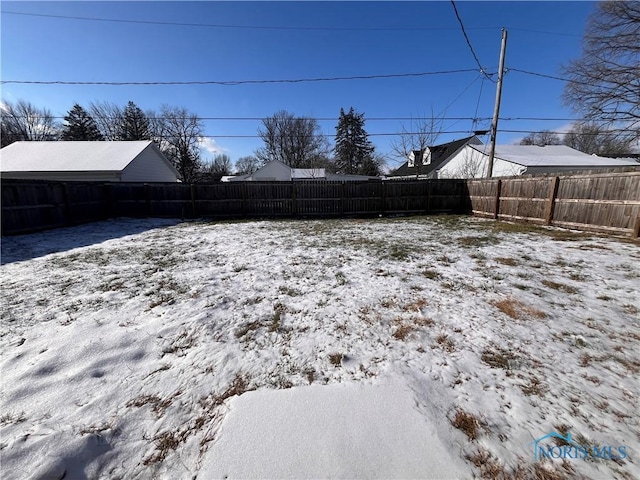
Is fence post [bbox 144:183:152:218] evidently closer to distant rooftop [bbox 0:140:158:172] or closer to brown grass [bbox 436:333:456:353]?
distant rooftop [bbox 0:140:158:172]

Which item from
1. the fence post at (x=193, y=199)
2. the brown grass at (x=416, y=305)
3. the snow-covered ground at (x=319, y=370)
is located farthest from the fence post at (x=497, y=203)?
the fence post at (x=193, y=199)

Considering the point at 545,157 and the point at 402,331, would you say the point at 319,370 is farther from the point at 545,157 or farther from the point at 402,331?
the point at 545,157

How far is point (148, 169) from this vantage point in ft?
56.3

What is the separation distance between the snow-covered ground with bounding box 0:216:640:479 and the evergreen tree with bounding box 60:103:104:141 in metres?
39.1

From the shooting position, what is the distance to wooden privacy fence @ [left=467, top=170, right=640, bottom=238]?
6074mm

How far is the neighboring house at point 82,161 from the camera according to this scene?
14297mm

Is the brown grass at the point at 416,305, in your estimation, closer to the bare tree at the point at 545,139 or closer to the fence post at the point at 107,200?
the fence post at the point at 107,200

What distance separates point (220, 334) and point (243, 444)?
1263mm

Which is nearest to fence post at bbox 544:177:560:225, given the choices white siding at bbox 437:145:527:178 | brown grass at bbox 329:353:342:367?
brown grass at bbox 329:353:342:367

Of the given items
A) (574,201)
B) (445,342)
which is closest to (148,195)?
(445,342)

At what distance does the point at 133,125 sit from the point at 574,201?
41.6 m

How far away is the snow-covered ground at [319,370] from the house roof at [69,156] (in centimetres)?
1376

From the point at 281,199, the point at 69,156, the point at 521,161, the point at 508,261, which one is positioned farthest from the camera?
the point at 521,161

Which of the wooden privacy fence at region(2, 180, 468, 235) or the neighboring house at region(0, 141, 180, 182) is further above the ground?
the neighboring house at region(0, 141, 180, 182)
